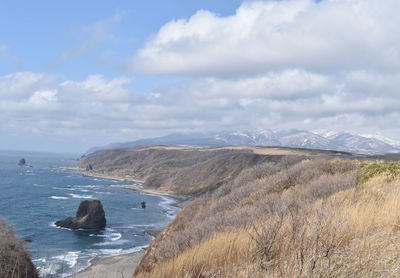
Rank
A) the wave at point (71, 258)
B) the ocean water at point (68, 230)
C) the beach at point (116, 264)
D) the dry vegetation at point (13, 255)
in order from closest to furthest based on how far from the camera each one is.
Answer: the dry vegetation at point (13, 255)
the beach at point (116, 264)
the wave at point (71, 258)
the ocean water at point (68, 230)

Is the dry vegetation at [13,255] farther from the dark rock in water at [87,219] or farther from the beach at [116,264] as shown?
the dark rock in water at [87,219]

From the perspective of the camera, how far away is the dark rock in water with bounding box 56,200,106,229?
56.2 meters

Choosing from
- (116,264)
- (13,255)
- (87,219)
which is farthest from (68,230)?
(13,255)

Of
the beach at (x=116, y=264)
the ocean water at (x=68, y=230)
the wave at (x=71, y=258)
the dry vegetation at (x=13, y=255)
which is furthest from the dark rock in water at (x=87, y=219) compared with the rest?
the dry vegetation at (x=13, y=255)

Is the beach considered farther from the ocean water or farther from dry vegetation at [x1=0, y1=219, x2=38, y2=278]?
dry vegetation at [x1=0, y1=219, x2=38, y2=278]

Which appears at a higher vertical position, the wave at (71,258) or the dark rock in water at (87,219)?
the dark rock in water at (87,219)

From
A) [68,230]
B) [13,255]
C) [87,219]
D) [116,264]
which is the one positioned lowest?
[68,230]

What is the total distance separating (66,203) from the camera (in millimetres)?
78625

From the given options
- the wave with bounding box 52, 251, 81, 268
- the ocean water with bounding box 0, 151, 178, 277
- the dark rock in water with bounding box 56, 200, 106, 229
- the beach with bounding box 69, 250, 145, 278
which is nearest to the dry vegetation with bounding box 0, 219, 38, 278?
the ocean water with bounding box 0, 151, 178, 277

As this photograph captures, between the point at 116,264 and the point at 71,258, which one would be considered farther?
the point at 71,258

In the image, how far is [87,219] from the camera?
56.7 meters

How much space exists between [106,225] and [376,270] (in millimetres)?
59701

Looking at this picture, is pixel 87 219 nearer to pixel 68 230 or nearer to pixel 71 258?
pixel 68 230

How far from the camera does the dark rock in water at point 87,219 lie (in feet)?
185
